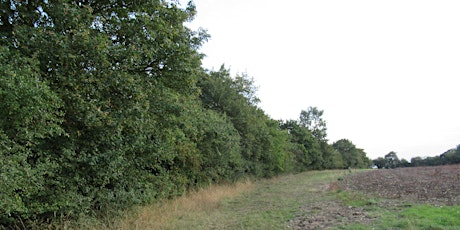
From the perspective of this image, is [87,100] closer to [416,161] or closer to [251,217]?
[251,217]

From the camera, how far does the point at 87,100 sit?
706 cm

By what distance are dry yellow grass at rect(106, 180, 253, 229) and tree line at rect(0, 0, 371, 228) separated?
489 mm

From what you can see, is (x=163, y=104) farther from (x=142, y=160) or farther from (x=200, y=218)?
(x=200, y=218)

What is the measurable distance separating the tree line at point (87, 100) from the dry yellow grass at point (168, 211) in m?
0.49

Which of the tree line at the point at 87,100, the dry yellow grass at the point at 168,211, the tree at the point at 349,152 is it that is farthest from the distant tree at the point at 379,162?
the tree line at the point at 87,100

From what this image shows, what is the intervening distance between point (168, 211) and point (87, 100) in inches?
194

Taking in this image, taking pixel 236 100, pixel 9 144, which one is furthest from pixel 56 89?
pixel 236 100

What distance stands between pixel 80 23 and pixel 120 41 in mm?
1447

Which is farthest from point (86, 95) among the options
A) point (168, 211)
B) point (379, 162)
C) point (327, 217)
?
point (379, 162)

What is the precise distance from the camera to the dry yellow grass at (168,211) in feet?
26.0

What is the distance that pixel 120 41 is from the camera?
8.06 meters

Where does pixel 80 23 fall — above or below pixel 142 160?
above

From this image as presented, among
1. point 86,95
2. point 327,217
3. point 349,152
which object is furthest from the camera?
point 349,152

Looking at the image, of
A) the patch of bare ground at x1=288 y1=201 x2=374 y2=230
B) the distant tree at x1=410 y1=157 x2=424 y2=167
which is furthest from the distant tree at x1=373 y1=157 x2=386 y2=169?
the patch of bare ground at x1=288 y1=201 x2=374 y2=230
